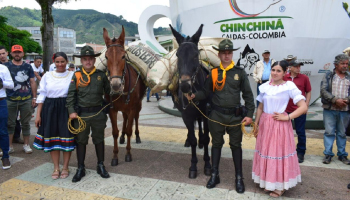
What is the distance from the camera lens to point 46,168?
14.1ft

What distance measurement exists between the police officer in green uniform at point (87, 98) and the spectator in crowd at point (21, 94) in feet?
6.52

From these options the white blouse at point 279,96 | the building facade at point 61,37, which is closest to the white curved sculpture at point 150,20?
the white blouse at point 279,96

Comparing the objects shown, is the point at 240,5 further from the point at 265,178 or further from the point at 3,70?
the point at 3,70

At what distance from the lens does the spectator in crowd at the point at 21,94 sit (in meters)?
4.89

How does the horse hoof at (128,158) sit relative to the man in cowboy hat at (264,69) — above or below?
below

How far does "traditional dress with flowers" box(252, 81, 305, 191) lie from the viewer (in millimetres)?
3139

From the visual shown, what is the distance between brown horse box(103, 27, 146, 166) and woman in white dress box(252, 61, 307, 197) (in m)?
2.29

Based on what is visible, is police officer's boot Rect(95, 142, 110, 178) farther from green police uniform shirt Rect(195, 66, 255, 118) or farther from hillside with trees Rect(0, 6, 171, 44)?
hillside with trees Rect(0, 6, 171, 44)

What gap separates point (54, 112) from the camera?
3777 mm

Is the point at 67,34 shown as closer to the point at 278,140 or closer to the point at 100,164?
the point at 100,164

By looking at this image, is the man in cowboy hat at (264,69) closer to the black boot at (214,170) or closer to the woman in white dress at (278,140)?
the woman in white dress at (278,140)

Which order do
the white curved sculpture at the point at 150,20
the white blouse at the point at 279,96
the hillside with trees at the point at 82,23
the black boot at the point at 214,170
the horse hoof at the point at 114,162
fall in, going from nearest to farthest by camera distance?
the white blouse at the point at 279,96 < the black boot at the point at 214,170 < the horse hoof at the point at 114,162 < the white curved sculpture at the point at 150,20 < the hillside with trees at the point at 82,23

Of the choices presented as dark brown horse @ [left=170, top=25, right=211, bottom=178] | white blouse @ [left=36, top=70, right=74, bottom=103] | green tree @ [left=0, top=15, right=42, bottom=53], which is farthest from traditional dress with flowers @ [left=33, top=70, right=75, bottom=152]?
green tree @ [left=0, top=15, right=42, bottom=53]

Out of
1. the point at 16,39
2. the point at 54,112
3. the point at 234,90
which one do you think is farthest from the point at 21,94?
the point at 16,39
